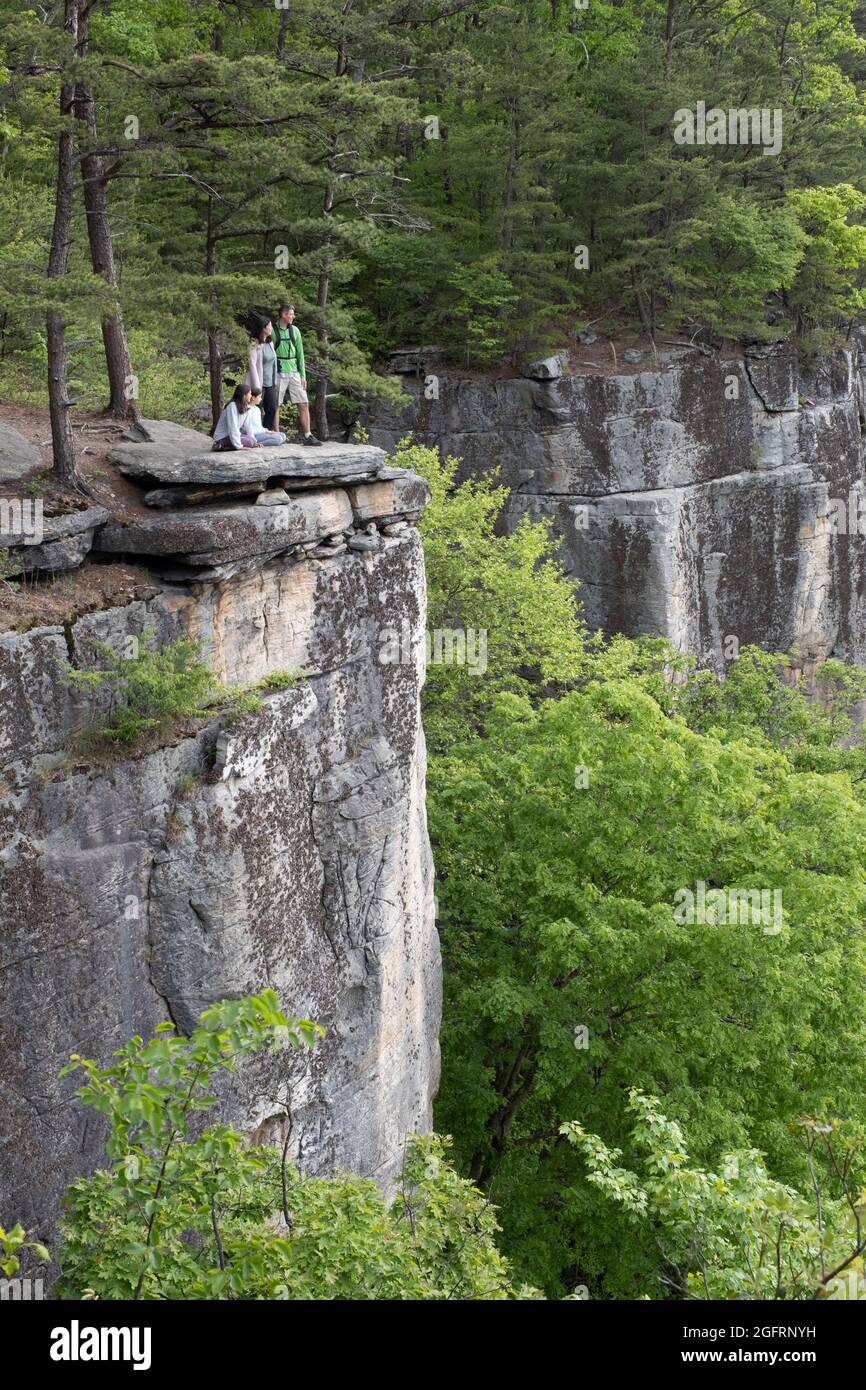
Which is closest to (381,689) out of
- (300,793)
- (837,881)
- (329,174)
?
(300,793)

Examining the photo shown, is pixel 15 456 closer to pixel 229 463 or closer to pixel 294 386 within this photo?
pixel 229 463

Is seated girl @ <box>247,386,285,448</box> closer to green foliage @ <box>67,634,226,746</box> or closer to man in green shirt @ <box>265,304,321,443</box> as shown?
man in green shirt @ <box>265,304,321,443</box>

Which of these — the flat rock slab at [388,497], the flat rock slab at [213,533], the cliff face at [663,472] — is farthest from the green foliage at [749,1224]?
the cliff face at [663,472]

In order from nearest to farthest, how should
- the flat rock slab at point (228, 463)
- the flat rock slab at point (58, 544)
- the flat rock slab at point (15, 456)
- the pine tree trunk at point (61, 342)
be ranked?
the flat rock slab at point (58, 544)
the pine tree trunk at point (61, 342)
the flat rock slab at point (15, 456)
the flat rock slab at point (228, 463)

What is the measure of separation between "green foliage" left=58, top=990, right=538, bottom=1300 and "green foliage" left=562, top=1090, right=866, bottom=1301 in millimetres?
1203

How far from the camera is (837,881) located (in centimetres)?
1537

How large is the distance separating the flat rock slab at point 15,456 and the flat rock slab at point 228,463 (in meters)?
0.81

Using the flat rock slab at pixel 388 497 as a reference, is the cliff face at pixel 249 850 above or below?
below

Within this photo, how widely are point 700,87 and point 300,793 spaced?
23.3 metres

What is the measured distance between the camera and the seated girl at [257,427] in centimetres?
1325

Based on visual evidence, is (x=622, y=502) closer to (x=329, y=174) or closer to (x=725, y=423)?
(x=725, y=423)

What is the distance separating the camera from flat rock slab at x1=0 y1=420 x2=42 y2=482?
39.4ft

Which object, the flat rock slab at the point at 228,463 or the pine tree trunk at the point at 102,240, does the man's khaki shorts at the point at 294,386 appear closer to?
the flat rock slab at the point at 228,463

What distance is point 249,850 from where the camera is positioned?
472 inches
